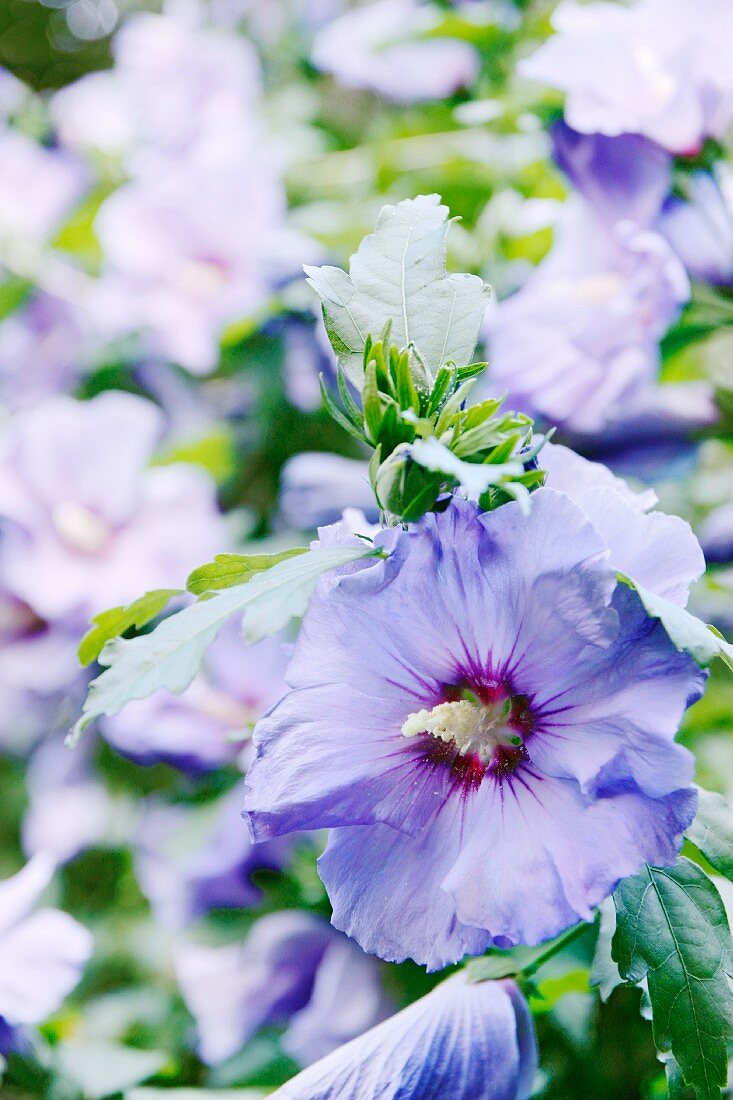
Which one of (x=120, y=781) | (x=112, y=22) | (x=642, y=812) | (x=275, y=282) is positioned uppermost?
(x=642, y=812)

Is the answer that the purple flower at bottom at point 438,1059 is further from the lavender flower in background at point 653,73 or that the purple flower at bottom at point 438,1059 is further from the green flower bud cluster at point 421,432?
the lavender flower in background at point 653,73

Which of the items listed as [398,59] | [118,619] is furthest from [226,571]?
[398,59]

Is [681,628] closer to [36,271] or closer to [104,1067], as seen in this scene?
[104,1067]

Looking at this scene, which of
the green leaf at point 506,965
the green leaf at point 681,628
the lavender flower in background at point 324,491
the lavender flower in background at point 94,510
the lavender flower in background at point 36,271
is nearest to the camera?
the green leaf at point 681,628

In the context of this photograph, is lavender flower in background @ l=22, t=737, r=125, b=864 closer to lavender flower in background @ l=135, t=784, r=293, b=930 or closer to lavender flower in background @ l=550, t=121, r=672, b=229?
lavender flower in background @ l=135, t=784, r=293, b=930

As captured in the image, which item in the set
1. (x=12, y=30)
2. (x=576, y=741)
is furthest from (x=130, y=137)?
(x=12, y=30)

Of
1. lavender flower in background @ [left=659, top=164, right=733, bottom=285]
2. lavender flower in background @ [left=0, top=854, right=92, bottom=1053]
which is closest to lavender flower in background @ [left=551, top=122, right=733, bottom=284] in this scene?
lavender flower in background @ [left=659, top=164, right=733, bottom=285]

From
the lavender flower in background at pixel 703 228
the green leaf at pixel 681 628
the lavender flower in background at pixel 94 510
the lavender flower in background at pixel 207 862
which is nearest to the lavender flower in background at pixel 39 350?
the lavender flower in background at pixel 94 510

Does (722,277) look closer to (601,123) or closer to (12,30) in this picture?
(601,123)
